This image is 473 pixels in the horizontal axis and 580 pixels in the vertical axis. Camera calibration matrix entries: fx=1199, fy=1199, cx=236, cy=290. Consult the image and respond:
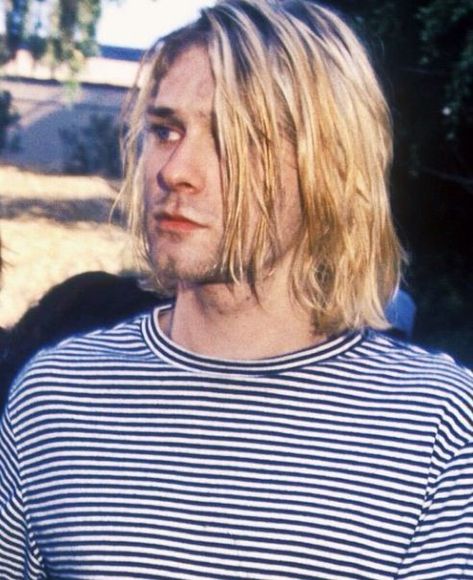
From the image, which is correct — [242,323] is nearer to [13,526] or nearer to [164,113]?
[164,113]

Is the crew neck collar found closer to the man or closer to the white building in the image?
the man

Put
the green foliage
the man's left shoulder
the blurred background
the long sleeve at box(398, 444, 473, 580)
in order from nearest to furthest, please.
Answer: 1. the long sleeve at box(398, 444, 473, 580)
2. the man's left shoulder
3. the blurred background
4. the green foliage

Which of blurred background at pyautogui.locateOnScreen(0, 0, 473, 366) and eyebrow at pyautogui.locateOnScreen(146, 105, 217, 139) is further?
blurred background at pyautogui.locateOnScreen(0, 0, 473, 366)

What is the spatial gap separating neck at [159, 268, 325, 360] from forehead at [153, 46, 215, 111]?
0.27m

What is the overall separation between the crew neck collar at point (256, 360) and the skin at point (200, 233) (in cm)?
2

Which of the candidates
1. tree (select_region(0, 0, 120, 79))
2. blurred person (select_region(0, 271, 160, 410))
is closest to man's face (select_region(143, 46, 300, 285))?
blurred person (select_region(0, 271, 160, 410))

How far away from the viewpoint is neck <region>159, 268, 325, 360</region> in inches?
70.7

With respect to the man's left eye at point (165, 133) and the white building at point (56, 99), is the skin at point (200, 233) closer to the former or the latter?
the man's left eye at point (165, 133)

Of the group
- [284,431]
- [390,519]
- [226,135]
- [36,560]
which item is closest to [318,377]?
[284,431]

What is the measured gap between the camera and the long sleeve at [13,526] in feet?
5.90

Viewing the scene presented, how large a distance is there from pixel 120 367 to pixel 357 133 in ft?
1.70

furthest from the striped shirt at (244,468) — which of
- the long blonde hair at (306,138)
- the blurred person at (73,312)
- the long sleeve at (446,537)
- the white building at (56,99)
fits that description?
the white building at (56,99)

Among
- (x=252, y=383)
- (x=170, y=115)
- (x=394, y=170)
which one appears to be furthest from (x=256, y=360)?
(x=394, y=170)

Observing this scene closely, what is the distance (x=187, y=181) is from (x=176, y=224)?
64 mm
